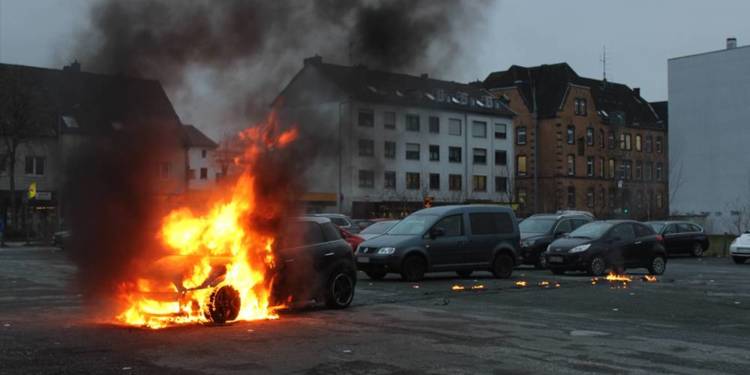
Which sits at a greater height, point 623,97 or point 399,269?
point 623,97

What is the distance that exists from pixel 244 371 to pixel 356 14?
650cm

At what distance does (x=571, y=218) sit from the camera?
93.8ft

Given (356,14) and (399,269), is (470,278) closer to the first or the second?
(399,269)

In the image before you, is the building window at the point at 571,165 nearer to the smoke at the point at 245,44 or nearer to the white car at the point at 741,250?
the white car at the point at 741,250

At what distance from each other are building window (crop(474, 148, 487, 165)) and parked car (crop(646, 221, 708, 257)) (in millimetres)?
11755

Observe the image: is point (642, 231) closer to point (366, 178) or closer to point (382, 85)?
point (366, 178)

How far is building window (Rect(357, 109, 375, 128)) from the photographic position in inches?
541

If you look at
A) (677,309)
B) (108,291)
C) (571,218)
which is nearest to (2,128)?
(571,218)

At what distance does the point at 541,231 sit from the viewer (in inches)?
1104

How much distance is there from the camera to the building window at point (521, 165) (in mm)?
85562

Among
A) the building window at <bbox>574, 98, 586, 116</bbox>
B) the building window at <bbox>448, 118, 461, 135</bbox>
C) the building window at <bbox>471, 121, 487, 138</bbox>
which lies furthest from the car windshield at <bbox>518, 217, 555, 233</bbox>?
the building window at <bbox>574, 98, 586, 116</bbox>

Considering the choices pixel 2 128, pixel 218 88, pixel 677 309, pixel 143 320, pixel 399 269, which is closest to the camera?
pixel 143 320

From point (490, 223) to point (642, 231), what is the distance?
5216 mm

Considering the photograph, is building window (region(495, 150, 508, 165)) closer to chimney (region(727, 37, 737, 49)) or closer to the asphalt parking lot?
chimney (region(727, 37, 737, 49))
